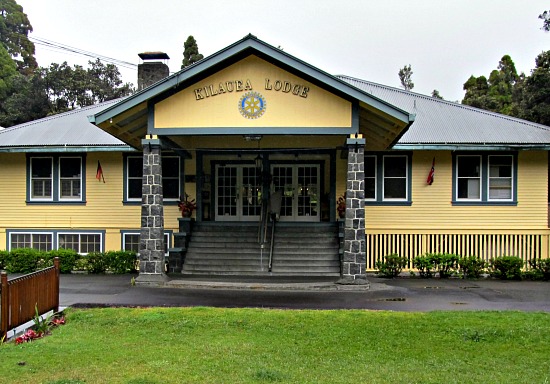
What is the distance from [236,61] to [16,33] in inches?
2224

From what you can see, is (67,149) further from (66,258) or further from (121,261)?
(121,261)

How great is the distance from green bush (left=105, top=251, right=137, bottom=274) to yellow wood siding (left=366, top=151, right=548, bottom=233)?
25.2ft

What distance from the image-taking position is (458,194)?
19859 mm

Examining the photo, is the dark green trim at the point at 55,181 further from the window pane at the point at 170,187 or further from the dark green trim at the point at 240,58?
the dark green trim at the point at 240,58

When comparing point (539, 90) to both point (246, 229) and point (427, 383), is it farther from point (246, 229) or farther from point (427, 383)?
point (427, 383)

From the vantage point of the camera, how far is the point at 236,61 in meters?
15.5

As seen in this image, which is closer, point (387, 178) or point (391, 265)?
point (391, 265)

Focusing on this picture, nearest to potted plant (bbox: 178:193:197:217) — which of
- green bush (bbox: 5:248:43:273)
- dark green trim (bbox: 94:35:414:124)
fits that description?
green bush (bbox: 5:248:43:273)

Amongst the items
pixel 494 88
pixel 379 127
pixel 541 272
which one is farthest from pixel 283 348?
pixel 494 88

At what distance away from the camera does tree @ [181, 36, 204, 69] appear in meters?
43.2

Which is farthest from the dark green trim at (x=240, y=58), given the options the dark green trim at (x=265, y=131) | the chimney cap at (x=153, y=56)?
the chimney cap at (x=153, y=56)

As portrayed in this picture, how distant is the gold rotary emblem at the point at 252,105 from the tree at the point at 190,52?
29.0 m

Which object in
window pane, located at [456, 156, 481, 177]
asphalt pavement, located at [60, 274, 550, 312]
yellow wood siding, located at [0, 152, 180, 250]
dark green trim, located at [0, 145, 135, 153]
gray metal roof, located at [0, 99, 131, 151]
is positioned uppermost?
gray metal roof, located at [0, 99, 131, 151]

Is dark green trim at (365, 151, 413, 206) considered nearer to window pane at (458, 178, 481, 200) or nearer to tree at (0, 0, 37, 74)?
window pane at (458, 178, 481, 200)
